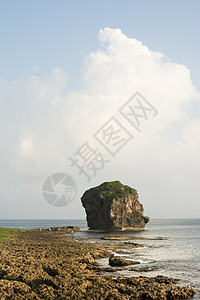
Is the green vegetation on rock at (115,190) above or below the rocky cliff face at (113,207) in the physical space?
above

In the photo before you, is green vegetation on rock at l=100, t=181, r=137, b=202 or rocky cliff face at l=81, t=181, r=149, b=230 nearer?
rocky cliff face at l=81, t=181, r=149, b=230

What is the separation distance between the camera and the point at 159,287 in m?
21.0

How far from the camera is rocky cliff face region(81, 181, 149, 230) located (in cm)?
12988

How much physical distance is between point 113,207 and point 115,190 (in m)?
11.0

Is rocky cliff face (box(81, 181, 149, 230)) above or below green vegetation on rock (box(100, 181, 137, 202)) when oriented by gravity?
below

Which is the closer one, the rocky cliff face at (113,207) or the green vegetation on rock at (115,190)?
the rocky cliff face at (113,207)

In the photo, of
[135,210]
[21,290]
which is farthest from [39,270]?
[135,210]

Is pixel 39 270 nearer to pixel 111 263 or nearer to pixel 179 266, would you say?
pixel 111 263

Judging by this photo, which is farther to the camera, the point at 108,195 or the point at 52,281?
the point at 108,195

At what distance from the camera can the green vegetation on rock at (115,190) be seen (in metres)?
133

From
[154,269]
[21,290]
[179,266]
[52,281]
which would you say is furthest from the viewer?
[179,266]

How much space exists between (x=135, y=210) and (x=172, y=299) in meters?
Answer: 120

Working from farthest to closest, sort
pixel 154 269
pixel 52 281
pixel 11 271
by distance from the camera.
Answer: pixel 154 269, pixel 11 271, pixel 52 281

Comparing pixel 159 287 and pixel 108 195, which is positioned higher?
pixel 108 195
